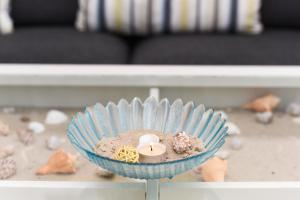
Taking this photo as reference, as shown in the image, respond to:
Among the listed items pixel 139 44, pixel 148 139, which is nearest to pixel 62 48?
pixel 139 44

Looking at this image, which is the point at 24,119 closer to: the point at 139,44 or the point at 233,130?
the point at 233,130

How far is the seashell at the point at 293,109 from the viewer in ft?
4.27

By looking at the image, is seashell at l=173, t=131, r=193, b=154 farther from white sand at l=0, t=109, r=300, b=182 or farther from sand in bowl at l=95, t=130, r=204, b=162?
white sand at l=0, t=109, r=300, b=182

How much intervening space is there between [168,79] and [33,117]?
0.37 meters

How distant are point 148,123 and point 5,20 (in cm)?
116

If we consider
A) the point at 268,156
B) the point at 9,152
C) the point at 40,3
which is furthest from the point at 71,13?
the point at 268,156

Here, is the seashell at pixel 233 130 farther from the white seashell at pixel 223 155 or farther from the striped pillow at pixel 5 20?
the striped pillow at pixel 5 20

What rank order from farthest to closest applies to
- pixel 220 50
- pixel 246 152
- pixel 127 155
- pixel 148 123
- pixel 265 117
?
pixel 220 50 < pixel 265 117 < pixel 246 152 < pixel 148 123 < pixel 127 155

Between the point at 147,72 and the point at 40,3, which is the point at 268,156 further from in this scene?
the point at 40,3

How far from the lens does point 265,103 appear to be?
A: 4.26ft

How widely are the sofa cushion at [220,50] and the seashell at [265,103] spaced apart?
0.34m

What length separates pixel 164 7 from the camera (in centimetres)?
188

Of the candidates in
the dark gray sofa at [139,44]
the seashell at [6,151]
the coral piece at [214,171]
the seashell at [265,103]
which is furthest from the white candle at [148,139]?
the dark gray sofa at [139,44]

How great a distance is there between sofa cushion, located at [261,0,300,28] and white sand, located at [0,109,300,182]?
30.5 inches
